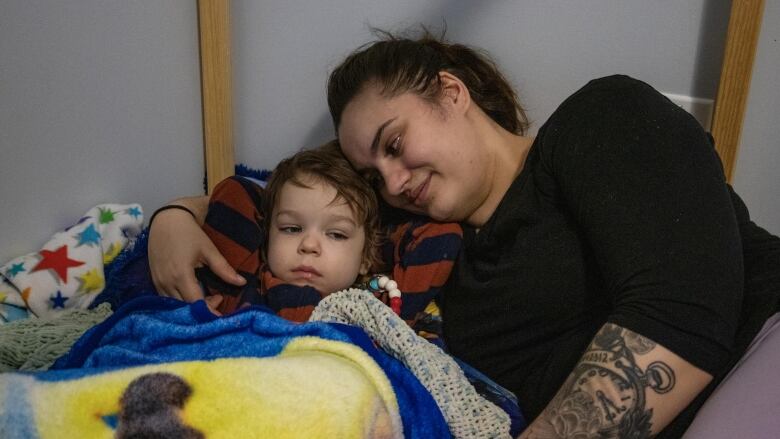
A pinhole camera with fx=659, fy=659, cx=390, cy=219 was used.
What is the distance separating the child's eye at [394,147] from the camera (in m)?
1.05

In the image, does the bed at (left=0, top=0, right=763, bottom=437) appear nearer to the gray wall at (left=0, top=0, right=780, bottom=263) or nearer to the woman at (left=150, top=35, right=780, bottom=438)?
the woman at (left=150, top=35, right=780, bottom=438)

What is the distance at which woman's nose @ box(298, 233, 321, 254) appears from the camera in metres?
1.11

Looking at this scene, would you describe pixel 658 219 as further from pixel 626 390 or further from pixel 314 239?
pixel 314 239

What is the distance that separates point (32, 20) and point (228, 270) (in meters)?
0.60

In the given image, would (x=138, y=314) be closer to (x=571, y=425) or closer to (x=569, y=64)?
(x=571, y=425)

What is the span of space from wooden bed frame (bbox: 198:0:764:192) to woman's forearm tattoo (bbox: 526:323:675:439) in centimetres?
66

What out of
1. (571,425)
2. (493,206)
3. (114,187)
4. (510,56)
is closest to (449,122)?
(493,206)

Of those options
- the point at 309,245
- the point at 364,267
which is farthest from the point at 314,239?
the point at 364,267

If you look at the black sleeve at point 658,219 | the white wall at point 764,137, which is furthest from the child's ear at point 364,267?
the white wall at point 764,137

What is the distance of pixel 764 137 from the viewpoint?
1.30 metres

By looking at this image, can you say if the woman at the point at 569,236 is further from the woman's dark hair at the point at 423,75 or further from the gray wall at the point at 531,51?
the gray wall at the point at 531,51

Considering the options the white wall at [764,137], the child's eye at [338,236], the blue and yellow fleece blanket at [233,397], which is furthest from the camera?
the white wall at [764,137]

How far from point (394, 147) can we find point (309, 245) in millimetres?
220

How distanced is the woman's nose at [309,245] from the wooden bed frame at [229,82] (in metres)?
0.41
